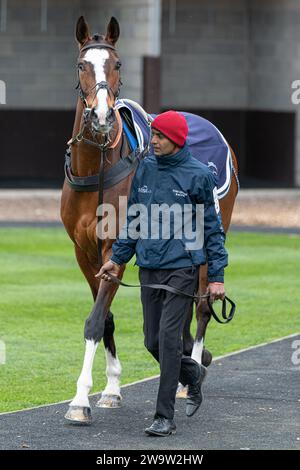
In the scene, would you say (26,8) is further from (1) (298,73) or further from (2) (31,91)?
(1) (298,73)

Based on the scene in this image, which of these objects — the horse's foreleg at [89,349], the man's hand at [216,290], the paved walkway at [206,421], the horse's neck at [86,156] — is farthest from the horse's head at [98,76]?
the paved walkway at [206,421]

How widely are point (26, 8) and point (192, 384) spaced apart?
858 inches

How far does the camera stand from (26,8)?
2875cm

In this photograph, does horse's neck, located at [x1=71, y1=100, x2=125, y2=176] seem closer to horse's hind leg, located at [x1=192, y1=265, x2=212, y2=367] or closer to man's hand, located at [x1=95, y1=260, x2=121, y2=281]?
man's hand, located at [x1=95, y1=260, x2=121, y2=281]

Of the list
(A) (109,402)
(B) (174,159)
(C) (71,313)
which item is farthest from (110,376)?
(C) (71,313)

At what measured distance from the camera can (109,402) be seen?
866cm

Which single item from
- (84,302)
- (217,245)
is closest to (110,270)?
(217,245)

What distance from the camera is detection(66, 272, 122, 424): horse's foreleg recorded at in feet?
26.3

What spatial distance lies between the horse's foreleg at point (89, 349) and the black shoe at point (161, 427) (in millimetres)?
550

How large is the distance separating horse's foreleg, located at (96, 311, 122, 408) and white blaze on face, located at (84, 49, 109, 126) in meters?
1.60

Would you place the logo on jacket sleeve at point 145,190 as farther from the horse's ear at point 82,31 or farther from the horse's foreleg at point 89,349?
the horse's ear at point 82,31

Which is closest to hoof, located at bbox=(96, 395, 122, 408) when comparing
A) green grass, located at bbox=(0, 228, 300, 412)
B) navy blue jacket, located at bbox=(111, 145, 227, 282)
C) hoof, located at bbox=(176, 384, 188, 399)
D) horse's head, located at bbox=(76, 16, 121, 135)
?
green grass, located at bbox=(0, 228, 300, 412)

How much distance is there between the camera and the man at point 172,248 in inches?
300

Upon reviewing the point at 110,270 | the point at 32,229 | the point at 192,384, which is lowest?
the point at 32,229
